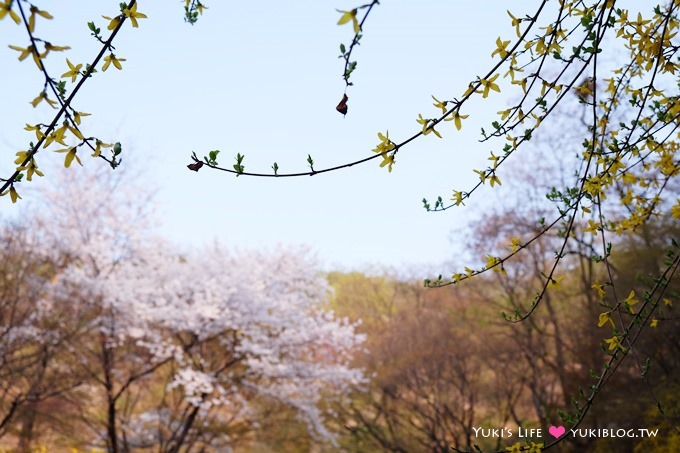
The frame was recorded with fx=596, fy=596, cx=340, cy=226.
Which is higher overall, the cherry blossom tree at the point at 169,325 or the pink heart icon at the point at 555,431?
the cherry blossom tree at the point at 169,325

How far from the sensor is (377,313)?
16.6m

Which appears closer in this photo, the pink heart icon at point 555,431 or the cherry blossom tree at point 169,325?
the pink heart icon at point 555,431

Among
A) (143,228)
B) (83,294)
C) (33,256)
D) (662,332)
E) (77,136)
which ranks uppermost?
(143,228)

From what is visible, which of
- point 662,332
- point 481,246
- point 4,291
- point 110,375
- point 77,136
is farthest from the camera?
point 481,246

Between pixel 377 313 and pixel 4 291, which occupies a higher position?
pixel 377 313

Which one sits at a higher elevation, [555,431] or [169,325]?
[169,325]

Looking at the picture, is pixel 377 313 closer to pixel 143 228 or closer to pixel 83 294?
pixel 143 228

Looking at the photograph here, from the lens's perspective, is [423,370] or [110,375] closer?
[110,375]

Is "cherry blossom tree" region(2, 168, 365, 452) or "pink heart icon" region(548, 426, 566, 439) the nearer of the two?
"pink heart icon" region(548, 426, 566, 439)

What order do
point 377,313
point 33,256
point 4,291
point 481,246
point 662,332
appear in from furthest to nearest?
point 377,313 → point 481,246 → point 33,256 → point 4,291 → point 662,332

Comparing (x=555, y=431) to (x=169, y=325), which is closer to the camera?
(x=555, y=431)

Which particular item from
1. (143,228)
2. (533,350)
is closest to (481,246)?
(533,350)

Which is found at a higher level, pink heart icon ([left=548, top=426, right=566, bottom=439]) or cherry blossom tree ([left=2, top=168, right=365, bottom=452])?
cherry blossom tree ([left=2, top=168, right=365, bottom=452])

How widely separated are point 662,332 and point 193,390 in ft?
21.7
